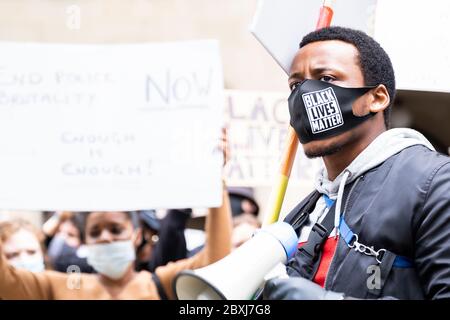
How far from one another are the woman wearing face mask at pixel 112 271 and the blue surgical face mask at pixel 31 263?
59 millimetres

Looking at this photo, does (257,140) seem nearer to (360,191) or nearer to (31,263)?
(31,263)

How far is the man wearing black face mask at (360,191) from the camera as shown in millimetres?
1558

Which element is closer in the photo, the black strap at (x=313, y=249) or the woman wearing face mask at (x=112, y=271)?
the black strap at (x=313, y=249)

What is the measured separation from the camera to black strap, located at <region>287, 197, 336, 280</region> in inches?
68.1

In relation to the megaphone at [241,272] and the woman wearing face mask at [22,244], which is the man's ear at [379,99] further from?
the woman wearing face mask at [22,244]

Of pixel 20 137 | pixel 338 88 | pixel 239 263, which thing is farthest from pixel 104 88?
pixel 239 263

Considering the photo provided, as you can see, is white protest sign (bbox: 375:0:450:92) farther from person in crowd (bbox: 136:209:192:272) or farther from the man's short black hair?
person in crowd (bbox: 136:209:192:272)

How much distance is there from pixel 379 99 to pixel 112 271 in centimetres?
212

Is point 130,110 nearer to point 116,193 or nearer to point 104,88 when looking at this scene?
point 104,88

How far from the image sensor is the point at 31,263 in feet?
12.2

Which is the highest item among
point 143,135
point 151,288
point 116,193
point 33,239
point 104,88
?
point 104,88

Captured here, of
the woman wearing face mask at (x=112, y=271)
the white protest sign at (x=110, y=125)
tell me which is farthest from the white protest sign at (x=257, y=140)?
the woman wearing face mask at (x=112, y=271)

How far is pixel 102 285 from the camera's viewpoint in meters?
3.65
